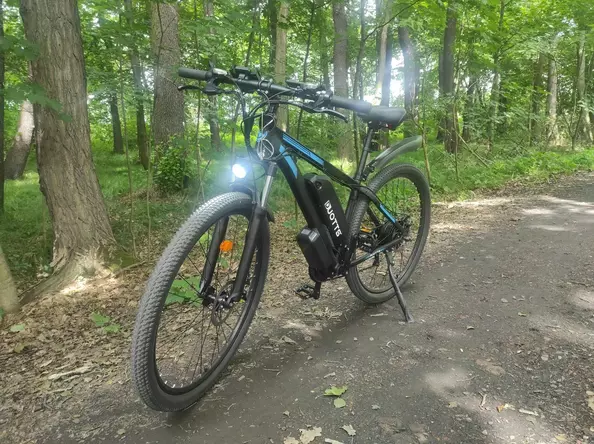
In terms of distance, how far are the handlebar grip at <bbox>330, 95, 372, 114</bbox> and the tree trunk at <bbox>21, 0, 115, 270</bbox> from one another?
8.51 feet

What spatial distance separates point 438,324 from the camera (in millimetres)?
2965

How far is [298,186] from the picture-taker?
2.51 m

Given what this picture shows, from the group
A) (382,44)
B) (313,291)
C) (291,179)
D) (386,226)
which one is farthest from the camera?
(382,44)

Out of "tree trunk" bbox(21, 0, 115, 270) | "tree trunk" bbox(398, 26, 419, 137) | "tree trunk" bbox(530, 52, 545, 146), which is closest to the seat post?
"tree trunk" bbox(21, 0, 115, 270)

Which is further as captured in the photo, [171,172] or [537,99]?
[537,99]

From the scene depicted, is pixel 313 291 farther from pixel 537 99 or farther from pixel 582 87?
pixel 537 99

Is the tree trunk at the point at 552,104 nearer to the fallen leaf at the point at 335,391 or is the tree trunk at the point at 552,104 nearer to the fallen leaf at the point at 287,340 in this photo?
the fallen leaf at the point at 287,340

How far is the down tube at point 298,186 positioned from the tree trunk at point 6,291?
2590 mm

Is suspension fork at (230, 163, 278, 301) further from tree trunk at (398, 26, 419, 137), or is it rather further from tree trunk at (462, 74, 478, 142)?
tree trunk at (462, 74, 478, 142)

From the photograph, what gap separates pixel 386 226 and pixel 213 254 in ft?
5.14

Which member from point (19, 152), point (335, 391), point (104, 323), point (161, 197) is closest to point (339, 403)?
point (335, 391)

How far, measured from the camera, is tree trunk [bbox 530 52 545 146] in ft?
38.2

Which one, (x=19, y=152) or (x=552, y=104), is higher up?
(x=552, y=104)

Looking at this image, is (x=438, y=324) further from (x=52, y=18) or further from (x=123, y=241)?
(x=52, y=18)
